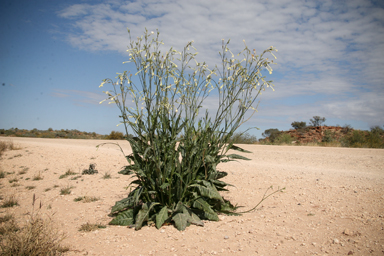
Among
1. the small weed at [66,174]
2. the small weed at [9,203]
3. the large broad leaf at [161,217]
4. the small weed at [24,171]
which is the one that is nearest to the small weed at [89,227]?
the large broad leaf at [161,217]

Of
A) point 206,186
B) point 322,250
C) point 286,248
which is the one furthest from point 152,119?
point 322,250

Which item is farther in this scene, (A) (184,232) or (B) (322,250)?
(A) (184,232)

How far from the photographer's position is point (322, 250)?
2840mm

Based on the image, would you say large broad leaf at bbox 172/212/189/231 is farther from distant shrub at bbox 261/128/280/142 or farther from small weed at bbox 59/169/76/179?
distant shrub at bbox 261/128/280/142

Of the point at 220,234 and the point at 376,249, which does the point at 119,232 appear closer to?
the point at 220,234

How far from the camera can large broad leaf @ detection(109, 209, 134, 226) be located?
3471 millimetres

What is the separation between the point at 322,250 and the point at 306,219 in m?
0.91

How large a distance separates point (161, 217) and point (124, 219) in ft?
1.83

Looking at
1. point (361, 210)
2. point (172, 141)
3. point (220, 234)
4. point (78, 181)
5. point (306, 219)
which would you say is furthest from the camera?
point (78, 181)

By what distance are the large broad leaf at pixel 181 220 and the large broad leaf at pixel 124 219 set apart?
2.02ft

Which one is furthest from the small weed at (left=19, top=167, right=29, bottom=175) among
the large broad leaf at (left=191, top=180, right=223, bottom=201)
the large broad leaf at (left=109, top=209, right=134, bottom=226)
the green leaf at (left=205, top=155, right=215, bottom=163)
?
the green leaf at (left=205, top=155, right=215, bottom=163)

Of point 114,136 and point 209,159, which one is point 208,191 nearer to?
point 209,159

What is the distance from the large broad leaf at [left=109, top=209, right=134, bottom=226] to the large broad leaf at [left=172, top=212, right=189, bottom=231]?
2.02ft

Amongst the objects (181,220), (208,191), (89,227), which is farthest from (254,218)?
(89,227)
